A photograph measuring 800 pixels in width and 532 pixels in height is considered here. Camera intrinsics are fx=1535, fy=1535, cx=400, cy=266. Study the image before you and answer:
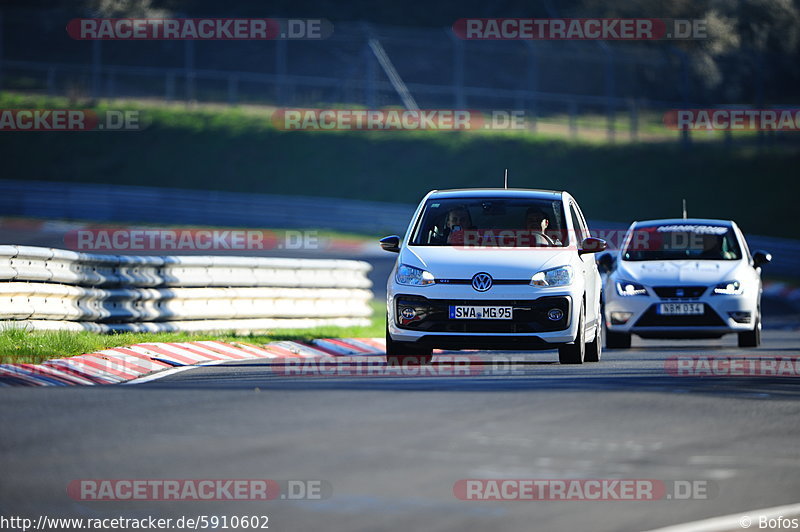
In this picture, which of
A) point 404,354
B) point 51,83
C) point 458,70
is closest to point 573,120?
point 458,70

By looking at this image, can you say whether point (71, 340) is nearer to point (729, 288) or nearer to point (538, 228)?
point (538, 228)

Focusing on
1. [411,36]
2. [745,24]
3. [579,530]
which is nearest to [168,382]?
[579,530]

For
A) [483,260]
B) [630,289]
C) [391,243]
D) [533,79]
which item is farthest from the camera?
[533,79]

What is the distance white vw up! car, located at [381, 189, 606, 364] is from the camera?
13758 millimetres

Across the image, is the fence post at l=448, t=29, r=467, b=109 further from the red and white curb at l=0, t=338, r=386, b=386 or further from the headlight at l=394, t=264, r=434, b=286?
the headlight at l=394, t=264, r=434, b=286

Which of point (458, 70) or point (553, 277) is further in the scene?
point (458, 70)

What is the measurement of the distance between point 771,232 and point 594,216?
531 cm

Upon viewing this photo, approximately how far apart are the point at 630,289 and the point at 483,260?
4.67m

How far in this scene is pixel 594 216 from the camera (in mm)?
45281

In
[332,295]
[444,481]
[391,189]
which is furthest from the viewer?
[391,189]

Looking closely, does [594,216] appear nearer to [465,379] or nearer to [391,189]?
[391,189]

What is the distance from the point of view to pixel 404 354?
14.3 m

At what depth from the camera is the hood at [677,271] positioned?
711 inches

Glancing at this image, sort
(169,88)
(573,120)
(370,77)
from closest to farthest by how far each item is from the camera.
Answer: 1. (370,77)
2. (573,120)
3. (169,88)
